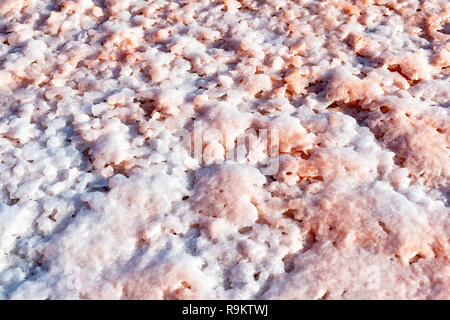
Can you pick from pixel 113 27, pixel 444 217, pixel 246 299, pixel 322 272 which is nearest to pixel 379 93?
pixel 444 217

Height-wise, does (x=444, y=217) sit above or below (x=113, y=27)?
below

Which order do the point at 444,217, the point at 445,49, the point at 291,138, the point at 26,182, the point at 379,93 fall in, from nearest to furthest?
the point at 444,217 < the point at 26,182 < the point at 291,138 < the point at 379,93 < the point at 445,49

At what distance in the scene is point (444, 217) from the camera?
4.92ft

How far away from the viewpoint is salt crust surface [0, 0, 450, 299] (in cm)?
139

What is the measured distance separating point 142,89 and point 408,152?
970 mm

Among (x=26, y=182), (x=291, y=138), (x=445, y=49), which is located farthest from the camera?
(x=445, y=49)

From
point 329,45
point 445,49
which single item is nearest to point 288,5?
point 329,45

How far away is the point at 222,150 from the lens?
1745 mm

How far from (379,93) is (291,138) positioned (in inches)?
16.9

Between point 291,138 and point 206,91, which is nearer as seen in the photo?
point 291,138

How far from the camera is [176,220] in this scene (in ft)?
4.98

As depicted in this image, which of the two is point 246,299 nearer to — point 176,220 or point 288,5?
point 176,220

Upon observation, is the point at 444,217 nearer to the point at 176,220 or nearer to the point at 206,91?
the point at 176,220

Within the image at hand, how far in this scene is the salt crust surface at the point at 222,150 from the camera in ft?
4.56
